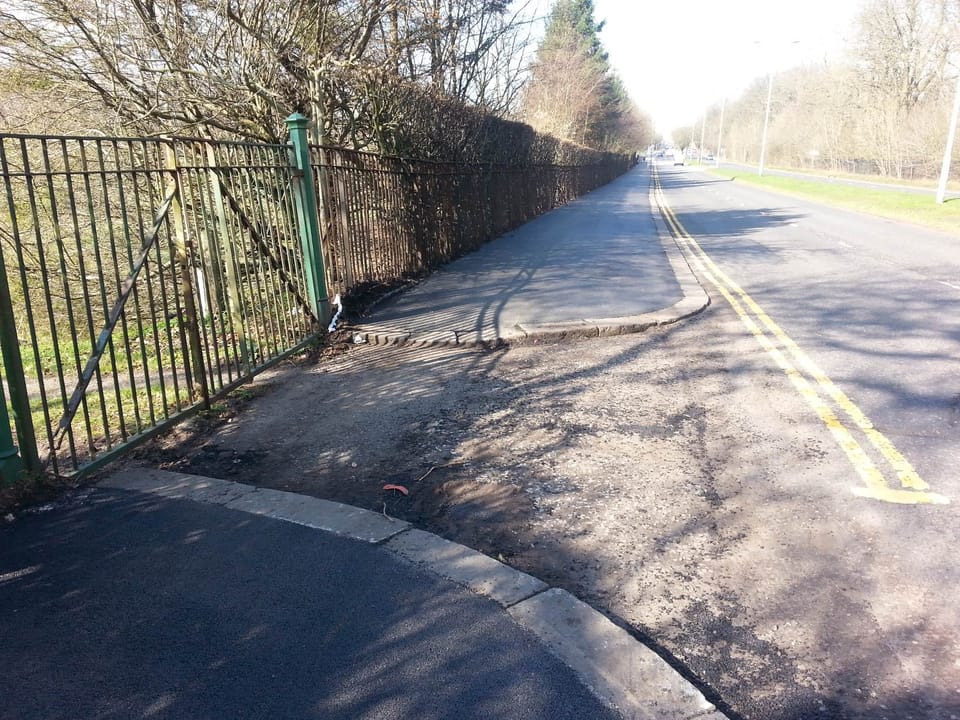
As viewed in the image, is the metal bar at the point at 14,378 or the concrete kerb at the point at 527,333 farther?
the concrete kerb at the point at 527,333

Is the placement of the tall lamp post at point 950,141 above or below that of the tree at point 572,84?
below

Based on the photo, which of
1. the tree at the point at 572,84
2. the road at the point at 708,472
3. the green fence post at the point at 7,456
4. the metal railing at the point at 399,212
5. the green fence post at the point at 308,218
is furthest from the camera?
the tree at the point at 572,84

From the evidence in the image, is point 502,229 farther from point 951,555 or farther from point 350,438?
point 951,555

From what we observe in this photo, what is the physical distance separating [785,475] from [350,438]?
287cm

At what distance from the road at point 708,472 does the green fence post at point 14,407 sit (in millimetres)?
869

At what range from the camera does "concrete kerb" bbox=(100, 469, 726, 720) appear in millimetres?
2492

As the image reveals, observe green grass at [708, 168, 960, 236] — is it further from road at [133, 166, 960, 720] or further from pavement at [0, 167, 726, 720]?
pavement at [0, 167, 726, 720]

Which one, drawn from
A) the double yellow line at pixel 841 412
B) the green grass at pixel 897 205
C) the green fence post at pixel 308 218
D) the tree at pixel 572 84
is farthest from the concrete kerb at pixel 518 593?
the tree at pixel 572 84

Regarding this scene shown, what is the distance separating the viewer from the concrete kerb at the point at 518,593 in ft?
8.18

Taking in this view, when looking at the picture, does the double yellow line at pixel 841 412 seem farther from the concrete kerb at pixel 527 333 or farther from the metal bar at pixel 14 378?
the metal bar at pixel 14 378

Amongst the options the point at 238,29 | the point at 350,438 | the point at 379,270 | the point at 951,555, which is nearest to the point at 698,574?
the point at 951,555

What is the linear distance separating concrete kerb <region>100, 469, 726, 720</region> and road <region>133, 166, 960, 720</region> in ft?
0.49

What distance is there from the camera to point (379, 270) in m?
10.0

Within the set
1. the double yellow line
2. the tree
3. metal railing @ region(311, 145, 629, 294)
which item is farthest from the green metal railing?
the tree
